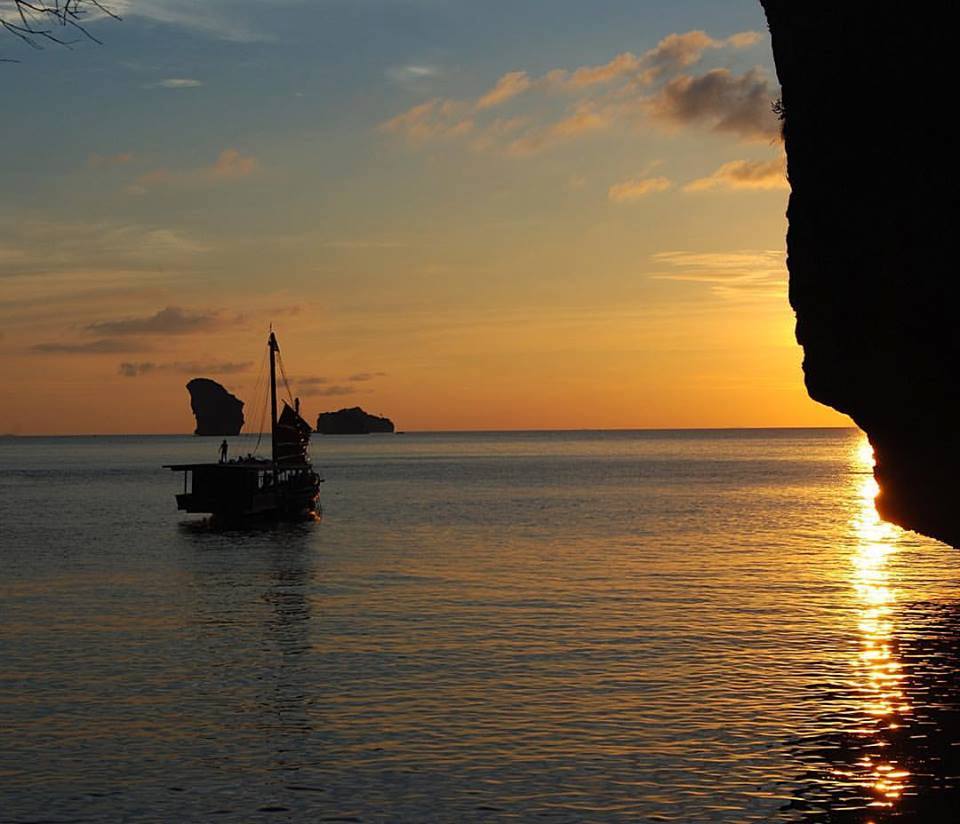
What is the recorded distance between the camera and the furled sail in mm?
92000

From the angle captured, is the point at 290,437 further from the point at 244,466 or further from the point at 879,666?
the point at 879,666

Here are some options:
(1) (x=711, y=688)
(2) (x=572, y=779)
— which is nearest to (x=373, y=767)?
(2) (x=572, y=779)

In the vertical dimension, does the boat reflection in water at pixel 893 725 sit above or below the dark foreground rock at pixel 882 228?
below

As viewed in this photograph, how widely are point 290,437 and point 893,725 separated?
73833 millimetres

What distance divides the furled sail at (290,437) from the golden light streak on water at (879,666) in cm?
4489

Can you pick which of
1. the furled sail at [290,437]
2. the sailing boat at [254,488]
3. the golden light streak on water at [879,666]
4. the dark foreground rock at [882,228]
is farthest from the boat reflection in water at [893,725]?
the furled sail at [290,437]

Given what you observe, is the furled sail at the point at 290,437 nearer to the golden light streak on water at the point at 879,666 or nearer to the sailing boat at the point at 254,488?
the sailing boat at the point at 254,488

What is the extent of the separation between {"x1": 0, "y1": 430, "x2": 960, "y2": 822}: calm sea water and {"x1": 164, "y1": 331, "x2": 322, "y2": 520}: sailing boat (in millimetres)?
16251

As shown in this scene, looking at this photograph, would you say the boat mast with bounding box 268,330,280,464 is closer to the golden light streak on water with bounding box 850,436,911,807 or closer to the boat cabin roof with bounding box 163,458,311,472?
the boat cabin roof with bounding box 163,458,311,472

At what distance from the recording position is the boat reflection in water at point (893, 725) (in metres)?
18.3

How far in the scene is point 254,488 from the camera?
81.4 meters

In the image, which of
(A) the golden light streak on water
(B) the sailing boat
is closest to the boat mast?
(B) the sailing boat

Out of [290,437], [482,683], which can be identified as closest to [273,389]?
[290,437]

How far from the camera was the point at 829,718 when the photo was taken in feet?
77.8
